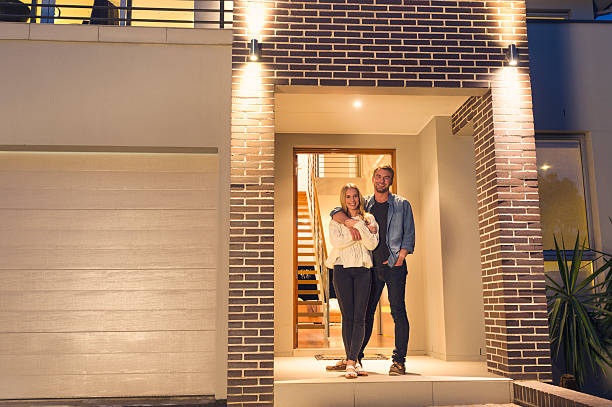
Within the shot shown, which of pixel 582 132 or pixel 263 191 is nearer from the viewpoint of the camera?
pixel 263 191

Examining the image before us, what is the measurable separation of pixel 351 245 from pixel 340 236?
126mm

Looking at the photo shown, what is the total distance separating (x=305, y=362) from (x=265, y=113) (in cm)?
276

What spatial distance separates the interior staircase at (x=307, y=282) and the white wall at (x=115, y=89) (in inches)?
132

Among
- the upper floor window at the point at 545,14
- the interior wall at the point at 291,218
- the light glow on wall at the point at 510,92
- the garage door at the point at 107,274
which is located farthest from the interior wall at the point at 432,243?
the garage door at the point at 107,274

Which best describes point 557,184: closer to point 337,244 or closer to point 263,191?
point 337,244

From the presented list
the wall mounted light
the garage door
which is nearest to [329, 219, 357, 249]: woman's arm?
the garage door

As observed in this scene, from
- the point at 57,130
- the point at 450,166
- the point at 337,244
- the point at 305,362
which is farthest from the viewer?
the point at 450,166

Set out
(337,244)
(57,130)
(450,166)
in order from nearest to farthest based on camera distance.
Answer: (337,244) < (57,130) < (450,166)

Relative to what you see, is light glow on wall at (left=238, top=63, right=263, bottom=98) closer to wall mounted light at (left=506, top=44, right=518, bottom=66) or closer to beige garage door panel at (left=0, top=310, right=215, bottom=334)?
beige garage door panel at (left=0, top=310, right=215, bottom=334)

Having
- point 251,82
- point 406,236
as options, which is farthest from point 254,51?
point 406,236

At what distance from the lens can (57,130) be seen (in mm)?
5457

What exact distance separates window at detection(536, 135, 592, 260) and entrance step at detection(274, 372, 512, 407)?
2.11 metres

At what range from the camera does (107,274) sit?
18.2 feet

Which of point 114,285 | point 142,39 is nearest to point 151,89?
point 142,39
